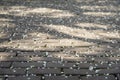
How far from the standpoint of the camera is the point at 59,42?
18.2 ft

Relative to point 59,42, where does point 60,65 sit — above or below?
below

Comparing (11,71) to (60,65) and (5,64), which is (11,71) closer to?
(5,64)

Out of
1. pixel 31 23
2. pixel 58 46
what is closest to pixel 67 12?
pixel 31 23

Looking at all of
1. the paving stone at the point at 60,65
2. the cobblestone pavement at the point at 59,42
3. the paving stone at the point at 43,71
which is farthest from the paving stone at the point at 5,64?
the paving stone at the point at 60,65

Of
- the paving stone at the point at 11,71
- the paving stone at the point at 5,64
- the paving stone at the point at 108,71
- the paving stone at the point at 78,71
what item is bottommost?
the paving stone at the point at 108,71

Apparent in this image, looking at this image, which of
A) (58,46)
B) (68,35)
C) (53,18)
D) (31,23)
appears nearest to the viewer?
(58,46)

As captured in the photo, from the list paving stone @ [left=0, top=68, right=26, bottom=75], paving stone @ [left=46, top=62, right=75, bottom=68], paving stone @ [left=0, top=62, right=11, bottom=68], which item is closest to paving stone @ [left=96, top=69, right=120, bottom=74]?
paving stone @ [left=46, top=62, right=75, bottom=68]

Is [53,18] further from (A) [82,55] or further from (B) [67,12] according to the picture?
(A) [82,55]

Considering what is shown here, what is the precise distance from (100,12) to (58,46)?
2940mm

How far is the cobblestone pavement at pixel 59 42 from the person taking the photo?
4320mm

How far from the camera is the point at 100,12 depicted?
7.93 m

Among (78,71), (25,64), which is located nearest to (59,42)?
(25,64)

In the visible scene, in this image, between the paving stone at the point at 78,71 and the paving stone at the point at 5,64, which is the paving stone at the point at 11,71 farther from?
the paving stone at the point at 78,71

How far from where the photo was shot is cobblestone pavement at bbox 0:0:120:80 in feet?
14.2
